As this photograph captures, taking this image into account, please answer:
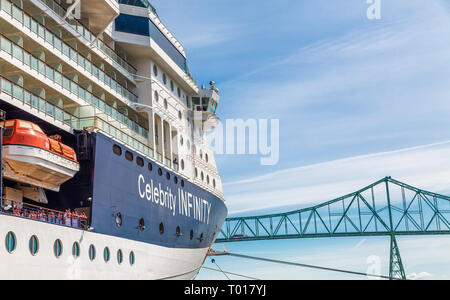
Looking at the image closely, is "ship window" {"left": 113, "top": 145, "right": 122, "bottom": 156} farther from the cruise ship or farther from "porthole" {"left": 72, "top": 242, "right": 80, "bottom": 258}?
"porthole" {"left": 72, "top": 242, "right": 80, "bottom": 258}

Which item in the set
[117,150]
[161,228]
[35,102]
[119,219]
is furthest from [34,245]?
[161,228]

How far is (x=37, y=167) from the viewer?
64.3ft

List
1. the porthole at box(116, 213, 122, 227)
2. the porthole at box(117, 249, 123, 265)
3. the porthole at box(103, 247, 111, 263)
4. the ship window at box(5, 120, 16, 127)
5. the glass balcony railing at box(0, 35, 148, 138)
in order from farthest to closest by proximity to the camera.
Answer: the porthole at box(116, 213, 122, 227)
the porthole at box(117, 249, 123, 265)
the porthole at box(103, 247, 111, 263)
the glass balcony railing at box(0, 35, 148, 138)
the ship window at box(5, 120, 16, 127)

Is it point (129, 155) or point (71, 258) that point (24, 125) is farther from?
point (129, 155)

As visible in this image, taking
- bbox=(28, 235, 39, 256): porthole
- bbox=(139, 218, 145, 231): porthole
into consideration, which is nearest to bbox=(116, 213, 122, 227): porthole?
bbox=(139, 218, 145, 231): porthole

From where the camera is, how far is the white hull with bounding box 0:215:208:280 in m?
17.0

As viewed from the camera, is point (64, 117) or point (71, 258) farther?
point (64, 117)

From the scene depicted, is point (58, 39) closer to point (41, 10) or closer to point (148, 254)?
point (41, 10)

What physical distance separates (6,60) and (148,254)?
10278 mm

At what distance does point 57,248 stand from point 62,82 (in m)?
7.62

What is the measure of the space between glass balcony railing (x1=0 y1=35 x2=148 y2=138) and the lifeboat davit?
293cm

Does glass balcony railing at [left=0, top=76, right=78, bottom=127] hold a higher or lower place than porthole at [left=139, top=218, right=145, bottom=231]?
higher

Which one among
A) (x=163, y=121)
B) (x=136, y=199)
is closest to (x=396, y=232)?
(x=163, y=121)

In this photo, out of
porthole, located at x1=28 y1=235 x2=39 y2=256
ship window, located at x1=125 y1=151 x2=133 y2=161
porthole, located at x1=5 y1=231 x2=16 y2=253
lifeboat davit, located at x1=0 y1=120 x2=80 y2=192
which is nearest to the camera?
porthole, located at x1=5 y1=231 x2=16 y2=253
